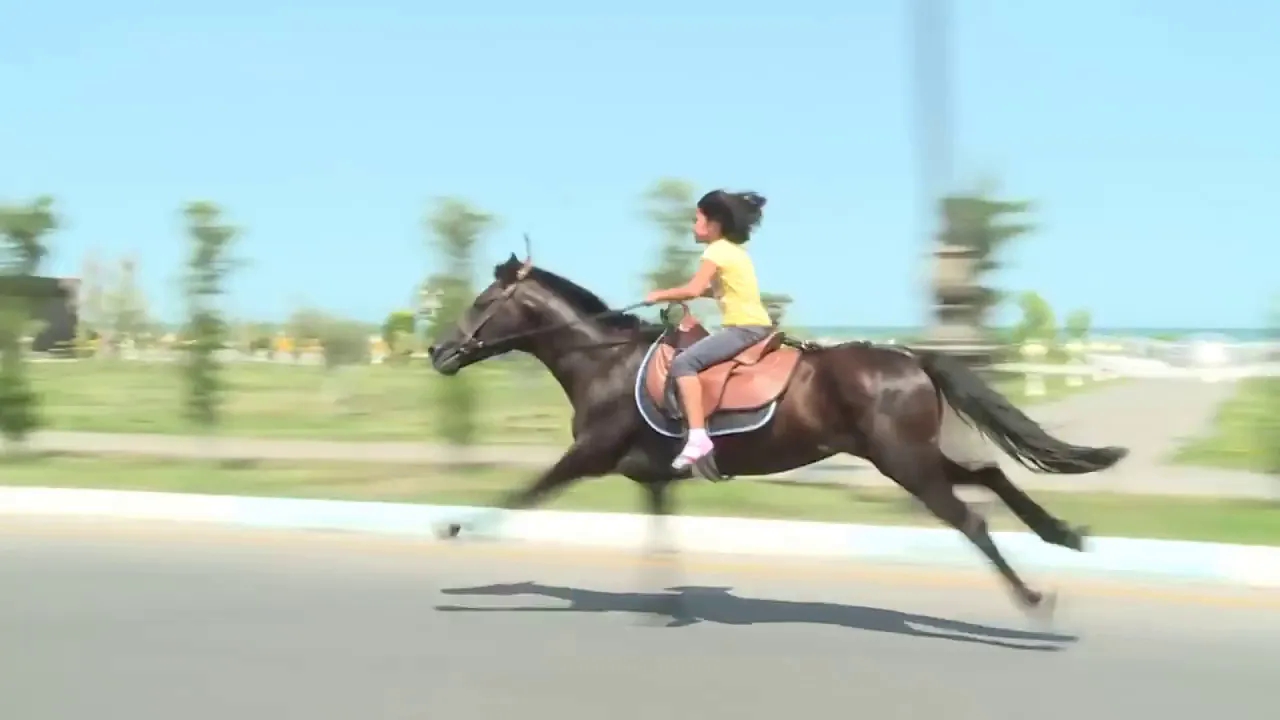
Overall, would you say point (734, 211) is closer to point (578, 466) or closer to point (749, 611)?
point (578, 466)

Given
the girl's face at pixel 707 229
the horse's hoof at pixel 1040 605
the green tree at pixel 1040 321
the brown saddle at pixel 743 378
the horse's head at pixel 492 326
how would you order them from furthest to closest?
1. the green tree at pixel 1040 321
2. the horse's head at pixel 492 326
3. the girl's face at pixel 707 229
4. the brown saddle at pixel 743 378
5. the horse's hoof at pixel 1040 605

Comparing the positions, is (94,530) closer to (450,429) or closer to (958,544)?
(450,429)

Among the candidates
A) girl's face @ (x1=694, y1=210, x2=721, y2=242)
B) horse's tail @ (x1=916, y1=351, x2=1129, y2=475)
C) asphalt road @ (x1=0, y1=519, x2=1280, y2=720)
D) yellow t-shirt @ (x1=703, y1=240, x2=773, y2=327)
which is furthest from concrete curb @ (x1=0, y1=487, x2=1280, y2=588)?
girl's face @ (x1=694, y1=210, x2=721, y2=242)

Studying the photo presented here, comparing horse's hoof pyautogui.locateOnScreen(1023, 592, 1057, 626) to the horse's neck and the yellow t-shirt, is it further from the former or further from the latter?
the horse's neck

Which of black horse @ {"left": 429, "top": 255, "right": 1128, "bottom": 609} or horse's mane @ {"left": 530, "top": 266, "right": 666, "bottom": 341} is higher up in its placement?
horse's mane @ {"left": 530, "top": 266, "right": 666, "bottom": 341}

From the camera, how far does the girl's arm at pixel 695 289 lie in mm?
7371

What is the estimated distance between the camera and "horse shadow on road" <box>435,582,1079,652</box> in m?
7.13

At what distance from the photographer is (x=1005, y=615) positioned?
7.66 metres

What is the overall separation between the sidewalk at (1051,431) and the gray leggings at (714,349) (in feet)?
22.5

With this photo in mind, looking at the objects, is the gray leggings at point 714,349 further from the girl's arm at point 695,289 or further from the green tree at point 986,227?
the green tree at point 986,227

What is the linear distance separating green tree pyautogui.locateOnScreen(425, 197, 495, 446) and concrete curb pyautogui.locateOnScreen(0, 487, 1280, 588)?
10.5ft

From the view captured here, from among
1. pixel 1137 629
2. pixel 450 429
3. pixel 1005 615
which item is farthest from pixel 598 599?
pixel 450 429

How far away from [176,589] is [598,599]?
9.18 feet

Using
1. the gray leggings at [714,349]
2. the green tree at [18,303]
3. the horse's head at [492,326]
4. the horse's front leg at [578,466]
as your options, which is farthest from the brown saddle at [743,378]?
the green tree at [18,303]
